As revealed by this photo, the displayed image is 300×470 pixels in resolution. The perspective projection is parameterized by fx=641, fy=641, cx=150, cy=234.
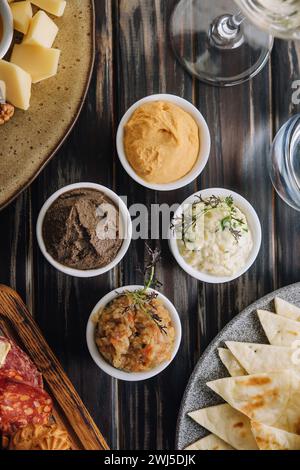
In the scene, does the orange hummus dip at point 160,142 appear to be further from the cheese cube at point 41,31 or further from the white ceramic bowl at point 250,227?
the cheese cube at point 41,31

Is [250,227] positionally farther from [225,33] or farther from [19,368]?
[19,368]

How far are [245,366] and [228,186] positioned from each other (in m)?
0.55

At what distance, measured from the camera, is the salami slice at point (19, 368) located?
1.73 m

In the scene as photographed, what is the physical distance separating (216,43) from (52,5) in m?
0.51

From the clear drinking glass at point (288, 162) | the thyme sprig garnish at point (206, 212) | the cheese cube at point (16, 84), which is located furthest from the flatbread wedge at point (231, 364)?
the cheese cube at point (16, 84)

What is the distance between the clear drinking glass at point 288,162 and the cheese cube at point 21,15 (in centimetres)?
82

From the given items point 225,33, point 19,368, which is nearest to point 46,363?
point 19,368

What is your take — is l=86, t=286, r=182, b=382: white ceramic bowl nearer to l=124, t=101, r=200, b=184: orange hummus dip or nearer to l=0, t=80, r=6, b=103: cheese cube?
l=124, t=101, r=200, b=184: orange hummus dip

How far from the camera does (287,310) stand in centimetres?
193

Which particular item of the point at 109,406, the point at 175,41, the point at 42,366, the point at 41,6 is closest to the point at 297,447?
the point at 109,406

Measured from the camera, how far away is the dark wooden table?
6.36 ft

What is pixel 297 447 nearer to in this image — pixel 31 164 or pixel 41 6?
pixel 31 164

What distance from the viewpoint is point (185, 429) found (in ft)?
6.20

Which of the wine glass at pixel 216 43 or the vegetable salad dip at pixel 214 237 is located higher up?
the wine glass at pixel 216 43
